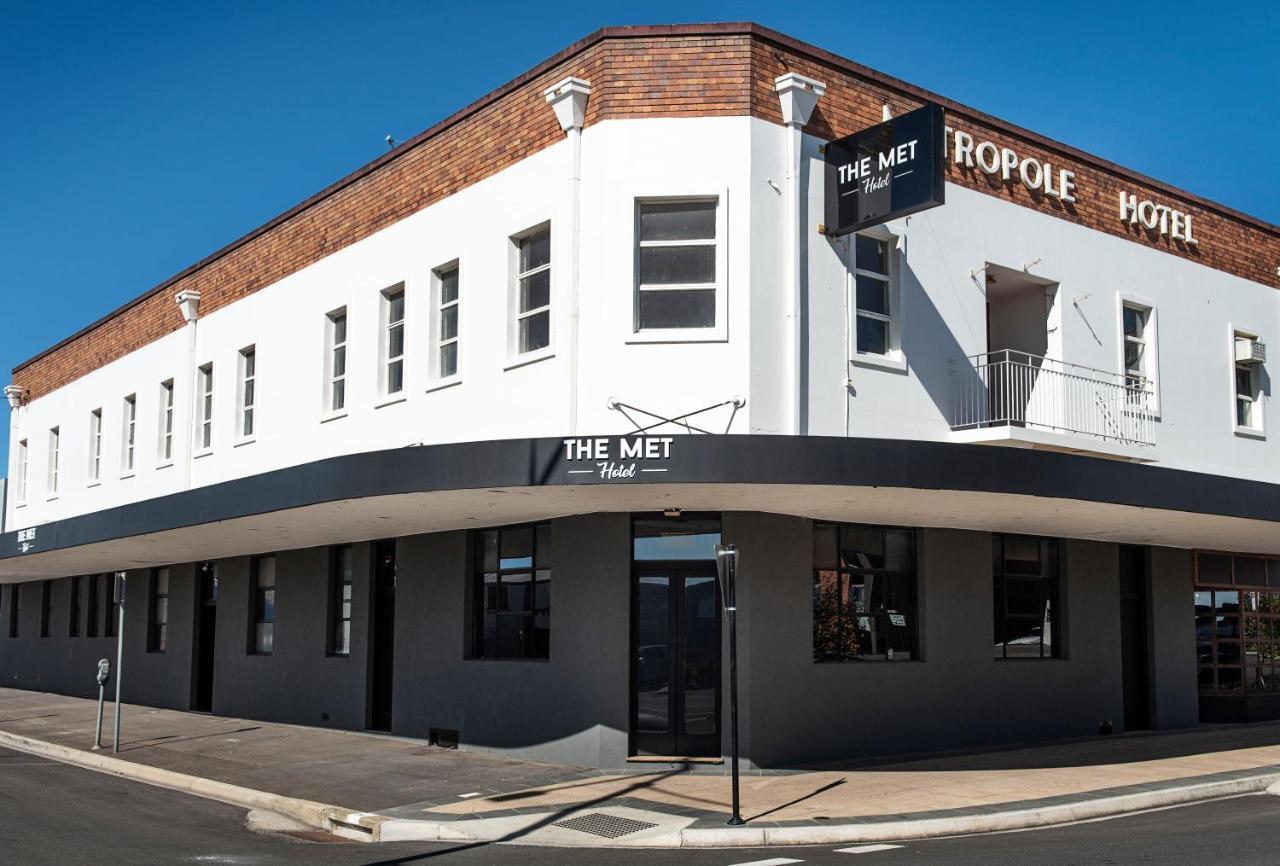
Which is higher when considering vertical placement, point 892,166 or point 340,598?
point 892,166

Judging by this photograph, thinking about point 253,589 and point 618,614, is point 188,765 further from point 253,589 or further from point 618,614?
point 253,589

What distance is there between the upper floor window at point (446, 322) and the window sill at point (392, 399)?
653 mm

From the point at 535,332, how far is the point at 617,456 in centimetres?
338

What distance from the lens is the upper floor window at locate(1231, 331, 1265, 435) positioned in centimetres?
2100

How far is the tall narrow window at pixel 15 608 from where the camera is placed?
35.2 metres

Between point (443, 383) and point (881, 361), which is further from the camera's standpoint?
point (443, 383)

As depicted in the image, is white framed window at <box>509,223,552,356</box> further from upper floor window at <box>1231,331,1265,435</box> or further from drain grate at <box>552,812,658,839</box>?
upper floor window at <box>1231,331,1265,435</box>

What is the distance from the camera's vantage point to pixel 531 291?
16453mm

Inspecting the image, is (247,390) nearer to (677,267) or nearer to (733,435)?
(677,267)

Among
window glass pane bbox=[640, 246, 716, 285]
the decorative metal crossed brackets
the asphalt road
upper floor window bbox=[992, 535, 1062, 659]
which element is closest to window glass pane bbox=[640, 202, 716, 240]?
window glass pane bbox=[640, 246, 716, 285]

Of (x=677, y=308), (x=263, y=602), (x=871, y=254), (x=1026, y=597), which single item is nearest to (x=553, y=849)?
(x=677, y=308)

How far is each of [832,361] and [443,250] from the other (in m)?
5.72

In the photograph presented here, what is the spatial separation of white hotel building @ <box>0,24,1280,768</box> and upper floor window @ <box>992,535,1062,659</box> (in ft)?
0.19

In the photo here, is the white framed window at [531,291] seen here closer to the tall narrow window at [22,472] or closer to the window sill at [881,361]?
the window sill at [881,361]
